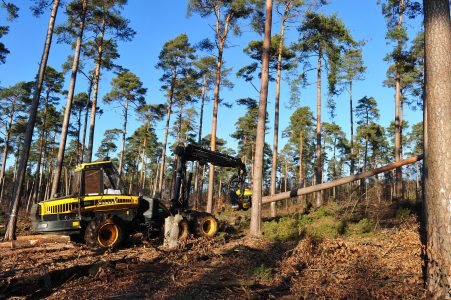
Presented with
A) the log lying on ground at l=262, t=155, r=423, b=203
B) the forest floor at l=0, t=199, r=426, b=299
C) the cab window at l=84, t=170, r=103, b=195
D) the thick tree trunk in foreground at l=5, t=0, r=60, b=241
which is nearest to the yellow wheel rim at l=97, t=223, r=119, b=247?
the forest floor at l=0, t=199, r=426, b=299

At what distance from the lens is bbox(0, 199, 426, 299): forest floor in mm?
6117

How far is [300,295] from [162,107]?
31.4 m

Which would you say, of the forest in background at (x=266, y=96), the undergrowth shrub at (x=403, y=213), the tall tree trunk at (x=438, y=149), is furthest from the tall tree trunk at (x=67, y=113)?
the tall tree trunk at (x=438, y=149)

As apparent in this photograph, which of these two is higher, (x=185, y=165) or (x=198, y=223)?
(x=185, y=165)

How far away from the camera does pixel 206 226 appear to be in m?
14.0

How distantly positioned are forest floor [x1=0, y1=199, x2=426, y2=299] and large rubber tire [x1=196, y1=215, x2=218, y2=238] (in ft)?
9.61

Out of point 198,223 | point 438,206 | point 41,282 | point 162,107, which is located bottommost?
point 41,282

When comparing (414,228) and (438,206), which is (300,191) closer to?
(414,228)

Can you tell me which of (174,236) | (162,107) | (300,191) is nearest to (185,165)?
(174,236)

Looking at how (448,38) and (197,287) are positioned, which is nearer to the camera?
(448,38)

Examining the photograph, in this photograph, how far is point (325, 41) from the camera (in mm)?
22688

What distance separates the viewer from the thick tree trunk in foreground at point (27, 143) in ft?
45.0

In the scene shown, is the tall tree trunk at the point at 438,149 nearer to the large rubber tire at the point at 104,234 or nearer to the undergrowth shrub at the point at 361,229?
the undergrowth shrub at the point at 361,229

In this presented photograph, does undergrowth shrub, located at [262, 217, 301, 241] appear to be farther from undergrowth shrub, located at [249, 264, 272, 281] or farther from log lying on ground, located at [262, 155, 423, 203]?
undergrowth shrub, located at [249, 264, 272, 281]
